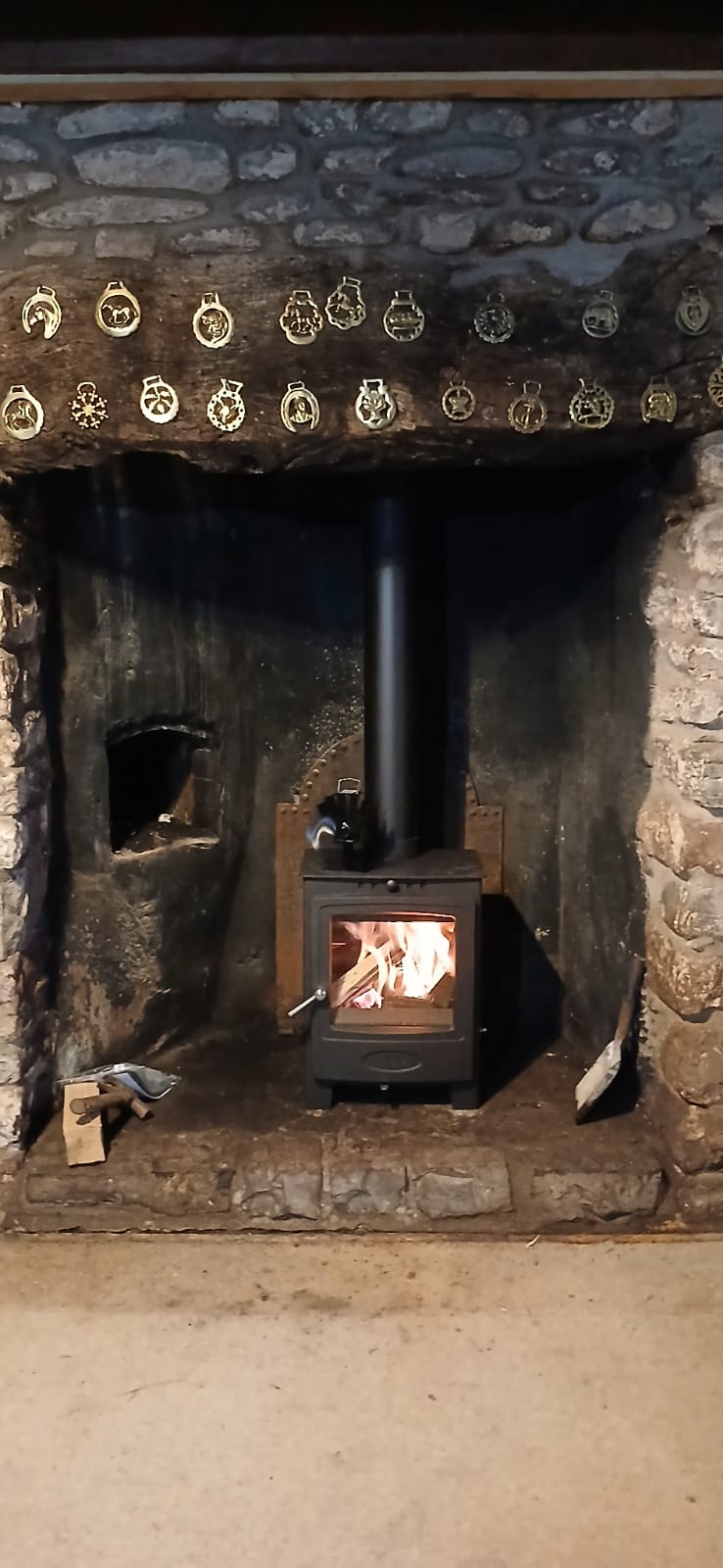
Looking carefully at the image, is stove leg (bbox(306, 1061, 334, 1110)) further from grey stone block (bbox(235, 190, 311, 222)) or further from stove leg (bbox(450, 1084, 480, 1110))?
grey stone block (bbox(235, 190, 311, 222))

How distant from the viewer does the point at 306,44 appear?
194cm

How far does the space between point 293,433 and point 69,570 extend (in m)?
0.72

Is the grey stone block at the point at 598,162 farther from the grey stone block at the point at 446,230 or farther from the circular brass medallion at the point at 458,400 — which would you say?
the circular brass medallion at the point at 458,400

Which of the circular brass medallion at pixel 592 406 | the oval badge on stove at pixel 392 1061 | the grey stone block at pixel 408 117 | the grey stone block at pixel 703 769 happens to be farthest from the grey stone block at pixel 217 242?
the oval badge on stove at pixel 392 1061

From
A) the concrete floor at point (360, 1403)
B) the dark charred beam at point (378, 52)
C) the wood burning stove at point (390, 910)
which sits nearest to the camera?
the concrete floor at point (360, 1403)

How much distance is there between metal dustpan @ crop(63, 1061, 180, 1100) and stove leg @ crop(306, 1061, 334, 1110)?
14.0 inches

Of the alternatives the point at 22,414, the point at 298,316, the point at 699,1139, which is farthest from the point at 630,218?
the point at 699,1139

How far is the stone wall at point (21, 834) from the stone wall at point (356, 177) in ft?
2.01

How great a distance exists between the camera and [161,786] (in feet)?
10.3

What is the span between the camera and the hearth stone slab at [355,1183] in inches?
94.7

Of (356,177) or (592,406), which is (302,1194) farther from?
(356,177)

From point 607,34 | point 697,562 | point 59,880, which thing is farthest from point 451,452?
point 59,880

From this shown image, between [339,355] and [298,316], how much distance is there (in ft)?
0.34

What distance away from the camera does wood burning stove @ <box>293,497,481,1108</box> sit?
254 centimetres
